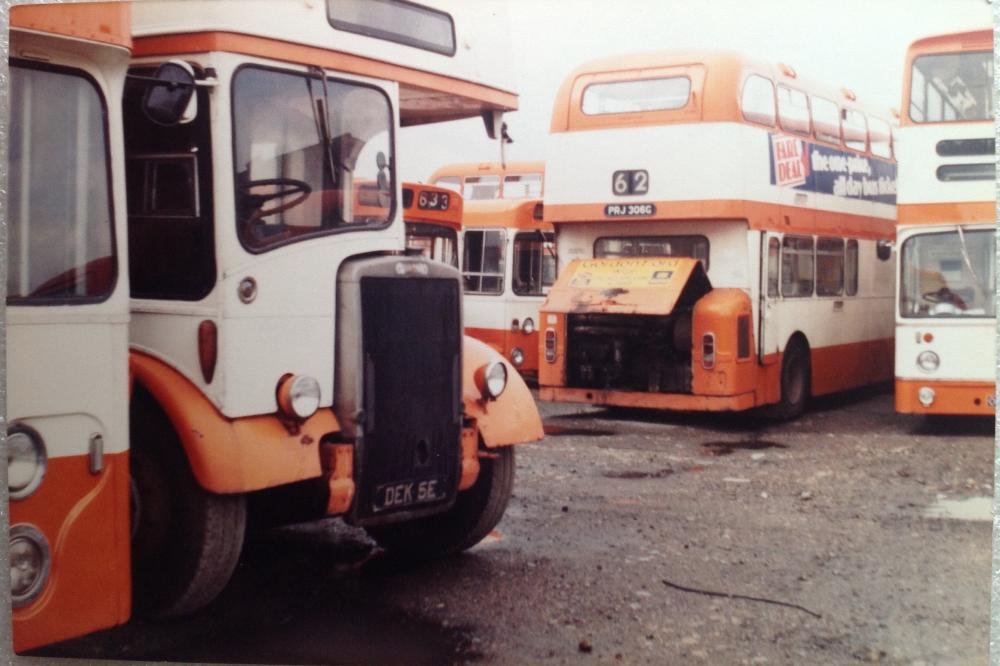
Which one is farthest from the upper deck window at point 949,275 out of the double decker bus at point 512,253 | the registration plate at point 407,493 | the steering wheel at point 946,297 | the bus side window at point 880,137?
the double decker bus at point 512,253

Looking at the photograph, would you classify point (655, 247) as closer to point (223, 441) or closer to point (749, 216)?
point (749, 216)

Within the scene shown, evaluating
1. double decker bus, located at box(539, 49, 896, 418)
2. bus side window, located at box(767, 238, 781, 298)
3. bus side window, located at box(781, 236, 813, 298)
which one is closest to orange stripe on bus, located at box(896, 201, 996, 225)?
double decker bus, located at box(539, 49, 896, 418)

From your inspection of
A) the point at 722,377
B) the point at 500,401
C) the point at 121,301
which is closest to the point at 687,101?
the point at 722,377

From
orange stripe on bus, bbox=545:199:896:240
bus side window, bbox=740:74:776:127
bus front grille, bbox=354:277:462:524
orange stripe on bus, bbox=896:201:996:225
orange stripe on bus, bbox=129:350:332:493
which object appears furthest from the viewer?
orange stripe on bus, bbox=545:199:896:240

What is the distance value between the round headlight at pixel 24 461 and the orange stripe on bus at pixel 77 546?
2cm

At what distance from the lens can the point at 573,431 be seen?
25.6ft

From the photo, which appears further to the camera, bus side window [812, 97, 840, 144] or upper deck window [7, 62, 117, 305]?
bus side window [812, 97, 840, 144]

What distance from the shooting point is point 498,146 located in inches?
198

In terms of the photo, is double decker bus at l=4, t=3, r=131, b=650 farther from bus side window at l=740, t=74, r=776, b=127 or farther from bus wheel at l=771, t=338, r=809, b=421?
bus wheel at l=771, t=338, r=809, b=421

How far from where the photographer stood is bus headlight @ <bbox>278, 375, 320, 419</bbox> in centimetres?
384

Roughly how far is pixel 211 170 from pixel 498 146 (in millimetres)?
1603

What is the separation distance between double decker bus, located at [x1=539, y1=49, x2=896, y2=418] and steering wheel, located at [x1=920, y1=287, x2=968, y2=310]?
2.57 metres

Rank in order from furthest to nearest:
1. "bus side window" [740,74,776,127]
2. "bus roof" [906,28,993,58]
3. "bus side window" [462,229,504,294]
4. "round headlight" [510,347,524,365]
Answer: "round headlight" [510,347,524,365], "bus side window" [462,229,504,294], "bus side window" [740,74,776,127], "bus roof" [906,28,993,58]

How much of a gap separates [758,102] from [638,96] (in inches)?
33.2
